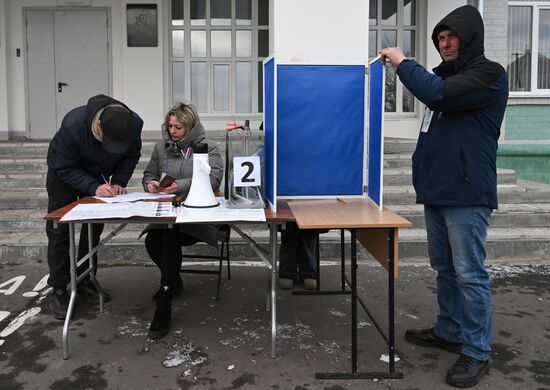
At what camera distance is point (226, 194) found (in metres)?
3.49

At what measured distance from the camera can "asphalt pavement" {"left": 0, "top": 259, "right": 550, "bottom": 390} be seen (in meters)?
2.97

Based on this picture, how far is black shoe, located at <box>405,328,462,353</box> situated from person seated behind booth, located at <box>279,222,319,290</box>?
1110 mm

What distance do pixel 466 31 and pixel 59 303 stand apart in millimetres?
3102

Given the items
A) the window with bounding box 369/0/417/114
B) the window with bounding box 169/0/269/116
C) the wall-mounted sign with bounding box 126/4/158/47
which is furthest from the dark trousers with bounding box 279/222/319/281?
the window with bounding box 369/0/417/114

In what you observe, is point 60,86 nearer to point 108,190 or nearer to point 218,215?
point 108,190

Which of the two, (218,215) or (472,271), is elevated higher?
(218,215)

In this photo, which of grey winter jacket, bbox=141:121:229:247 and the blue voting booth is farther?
grey winter jacket, bbox=141:121:229:247

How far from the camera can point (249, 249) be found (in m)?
5.32

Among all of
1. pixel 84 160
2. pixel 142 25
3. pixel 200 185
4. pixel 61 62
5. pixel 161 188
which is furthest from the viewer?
pixel 61 62

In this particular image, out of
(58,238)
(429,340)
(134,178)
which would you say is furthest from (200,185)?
(134,178)

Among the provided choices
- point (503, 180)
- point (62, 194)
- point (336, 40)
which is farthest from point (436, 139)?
point (503, 180)

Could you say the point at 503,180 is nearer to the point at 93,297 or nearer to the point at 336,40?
the point at 336,40

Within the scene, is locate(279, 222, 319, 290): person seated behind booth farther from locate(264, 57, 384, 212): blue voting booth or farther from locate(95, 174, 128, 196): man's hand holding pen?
locate(95, 174, 128, 196): man's hand holding pen

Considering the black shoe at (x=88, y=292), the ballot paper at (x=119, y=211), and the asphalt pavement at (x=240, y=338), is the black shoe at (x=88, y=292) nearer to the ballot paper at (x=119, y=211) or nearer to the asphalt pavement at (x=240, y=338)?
the asphalt pavement at (x=240, y=338)
